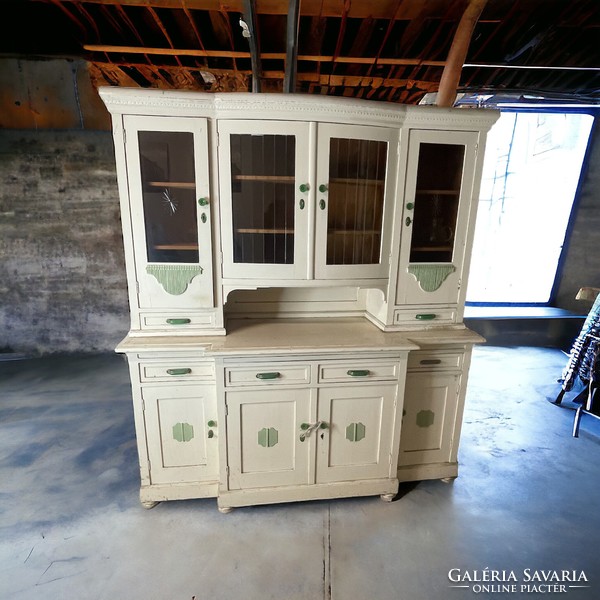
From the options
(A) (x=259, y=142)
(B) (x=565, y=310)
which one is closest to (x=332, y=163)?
(A) (x=259, y=142)

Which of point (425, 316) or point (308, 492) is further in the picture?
point (425, 316)

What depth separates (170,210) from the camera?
1.80 m

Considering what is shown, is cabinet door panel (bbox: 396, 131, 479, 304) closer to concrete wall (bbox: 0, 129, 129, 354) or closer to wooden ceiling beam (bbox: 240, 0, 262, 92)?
wooden ceiling beam (bbox: 240, 0, 262, 92)

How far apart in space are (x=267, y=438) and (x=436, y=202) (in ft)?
5.13

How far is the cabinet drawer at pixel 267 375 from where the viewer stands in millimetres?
1782

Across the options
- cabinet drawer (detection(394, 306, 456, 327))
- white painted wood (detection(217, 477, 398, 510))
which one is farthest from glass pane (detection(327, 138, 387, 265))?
white painted wood (detection(217, 477, 398, 510))

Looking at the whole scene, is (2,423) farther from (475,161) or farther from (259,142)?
(475,161)

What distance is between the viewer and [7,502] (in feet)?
6.40

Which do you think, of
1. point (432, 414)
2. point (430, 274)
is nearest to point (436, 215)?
point (430, 274)

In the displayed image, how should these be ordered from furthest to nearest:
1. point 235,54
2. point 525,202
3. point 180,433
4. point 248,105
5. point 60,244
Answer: point 525,202
point 60,244
point 235,54
point 180,433
point 248,105

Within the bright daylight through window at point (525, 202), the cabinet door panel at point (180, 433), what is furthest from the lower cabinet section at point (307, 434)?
the bright daylight through window at point (525, 202)

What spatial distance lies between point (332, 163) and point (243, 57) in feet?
4.25

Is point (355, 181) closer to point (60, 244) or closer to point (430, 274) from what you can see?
point (430, 274)

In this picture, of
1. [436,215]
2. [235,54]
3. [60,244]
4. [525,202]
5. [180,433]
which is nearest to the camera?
[180,433]
